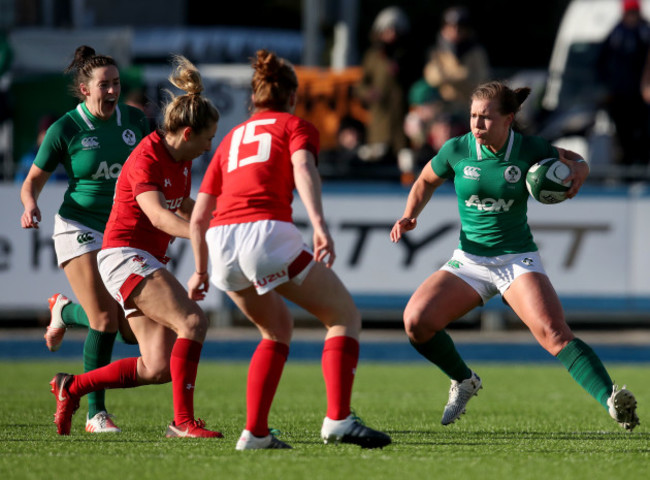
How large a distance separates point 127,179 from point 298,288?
4.54ft

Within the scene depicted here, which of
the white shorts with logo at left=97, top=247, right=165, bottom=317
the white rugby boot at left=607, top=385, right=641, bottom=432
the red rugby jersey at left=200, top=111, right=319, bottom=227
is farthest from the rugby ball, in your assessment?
the white shorts with logo at left=97, top=247, right=165, bottom=317

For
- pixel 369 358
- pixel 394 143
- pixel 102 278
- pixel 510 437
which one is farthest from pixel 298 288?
pixel 394 143

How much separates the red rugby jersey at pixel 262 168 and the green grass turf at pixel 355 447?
1.16 meters

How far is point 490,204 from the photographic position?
6703 mm

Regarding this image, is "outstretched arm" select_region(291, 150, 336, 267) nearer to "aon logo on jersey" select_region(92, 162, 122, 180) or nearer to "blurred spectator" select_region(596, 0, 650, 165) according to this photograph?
"aon logo on jersey" select_region(92, 162, 122, 180)

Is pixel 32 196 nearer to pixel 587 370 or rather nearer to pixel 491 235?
pixel 491 235

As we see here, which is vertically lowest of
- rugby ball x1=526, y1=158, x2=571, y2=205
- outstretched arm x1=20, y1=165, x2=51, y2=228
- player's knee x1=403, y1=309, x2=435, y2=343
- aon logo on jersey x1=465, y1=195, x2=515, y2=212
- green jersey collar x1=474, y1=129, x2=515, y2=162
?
player's knee x1=403, y1=309, x2=435, y2=343

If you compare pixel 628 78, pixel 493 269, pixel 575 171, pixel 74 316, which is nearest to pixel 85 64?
pixel 74 316

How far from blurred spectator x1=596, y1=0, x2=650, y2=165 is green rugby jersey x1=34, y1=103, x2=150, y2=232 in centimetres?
956

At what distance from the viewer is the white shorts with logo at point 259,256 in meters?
5.36

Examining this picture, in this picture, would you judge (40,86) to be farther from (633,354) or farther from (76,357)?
(633,354)

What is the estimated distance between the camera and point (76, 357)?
43.1ft

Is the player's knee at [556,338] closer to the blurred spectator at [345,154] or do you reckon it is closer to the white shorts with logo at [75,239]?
the white shorts with logo at [75,239]

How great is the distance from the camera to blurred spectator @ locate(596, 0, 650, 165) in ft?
Result: 49.1
